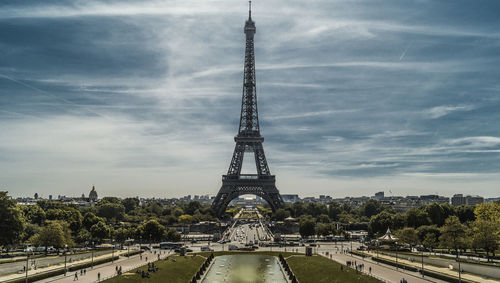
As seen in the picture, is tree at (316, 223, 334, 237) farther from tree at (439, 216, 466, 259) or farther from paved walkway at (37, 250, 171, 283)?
paved walkway at (37, 250, 171, 283)

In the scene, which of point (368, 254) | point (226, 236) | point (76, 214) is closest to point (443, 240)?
point (368, 254)

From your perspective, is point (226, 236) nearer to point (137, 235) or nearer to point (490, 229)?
point (137, 235)

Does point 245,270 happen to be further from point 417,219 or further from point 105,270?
point 417,219

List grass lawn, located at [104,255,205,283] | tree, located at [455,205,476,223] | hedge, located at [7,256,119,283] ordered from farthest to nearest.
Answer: tree, located at [455,205,476,223]
grass lawn, located at [104,255,205,283]
hedge, located at [7,256,119,283]

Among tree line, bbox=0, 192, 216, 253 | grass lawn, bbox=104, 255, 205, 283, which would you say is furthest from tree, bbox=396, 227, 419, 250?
tree line, bbox=0, 192, 216, 253

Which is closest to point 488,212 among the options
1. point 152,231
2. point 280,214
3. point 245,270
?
point 245,270

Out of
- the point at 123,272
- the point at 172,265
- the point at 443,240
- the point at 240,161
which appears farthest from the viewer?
the point at 240,161
